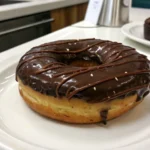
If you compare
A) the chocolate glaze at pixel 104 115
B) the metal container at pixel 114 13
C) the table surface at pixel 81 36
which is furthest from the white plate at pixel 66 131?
the metal container at pixel 114 13

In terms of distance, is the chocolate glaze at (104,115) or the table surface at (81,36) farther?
the table surface at (81,36)

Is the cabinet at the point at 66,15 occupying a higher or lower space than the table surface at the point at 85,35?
lower

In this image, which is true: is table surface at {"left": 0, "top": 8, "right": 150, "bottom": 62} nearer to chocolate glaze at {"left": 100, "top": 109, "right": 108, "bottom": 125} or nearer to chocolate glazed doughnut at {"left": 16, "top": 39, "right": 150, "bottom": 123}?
chocolate glazed doughnut at {"left": 16, "top": 39, "right": 150, "bottom": 123}

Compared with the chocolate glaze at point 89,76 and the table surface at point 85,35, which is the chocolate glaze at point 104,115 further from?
the table surface at point 85,35

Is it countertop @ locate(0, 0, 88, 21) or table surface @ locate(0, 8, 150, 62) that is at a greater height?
countertop @ locate(0, 0, 88, 21)

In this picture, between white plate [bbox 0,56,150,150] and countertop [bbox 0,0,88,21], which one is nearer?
white plate [bbox 0,56,150,150]

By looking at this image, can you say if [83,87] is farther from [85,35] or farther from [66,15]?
[66,15]

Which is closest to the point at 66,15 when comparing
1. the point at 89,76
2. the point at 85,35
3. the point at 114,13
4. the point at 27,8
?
the point at 27,8

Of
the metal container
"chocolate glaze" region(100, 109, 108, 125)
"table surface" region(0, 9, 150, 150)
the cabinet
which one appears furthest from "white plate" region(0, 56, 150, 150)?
the cabinet

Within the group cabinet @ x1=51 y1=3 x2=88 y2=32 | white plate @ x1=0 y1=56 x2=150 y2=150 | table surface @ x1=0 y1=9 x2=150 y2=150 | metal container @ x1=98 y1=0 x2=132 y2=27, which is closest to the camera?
white plate @ x1=0 y1=56 x2=150 y2=150
